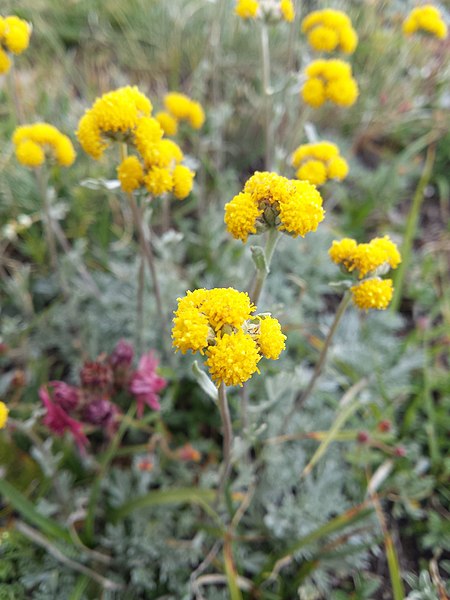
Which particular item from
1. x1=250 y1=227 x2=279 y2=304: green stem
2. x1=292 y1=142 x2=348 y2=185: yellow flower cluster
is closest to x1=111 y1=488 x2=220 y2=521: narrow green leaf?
x1=250 y1=227 x2=279 y2=304: green stem

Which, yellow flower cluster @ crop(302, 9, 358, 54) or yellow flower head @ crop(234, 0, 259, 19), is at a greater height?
yellow flower cluster @ crop(302, 9, 358, 54)

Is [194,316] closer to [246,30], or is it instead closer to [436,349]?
[436,349]

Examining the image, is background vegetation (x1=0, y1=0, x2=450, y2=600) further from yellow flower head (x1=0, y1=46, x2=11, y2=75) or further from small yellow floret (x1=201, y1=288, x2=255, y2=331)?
small yellow floret (x1=201, y1=288, x2=255, y2=331)

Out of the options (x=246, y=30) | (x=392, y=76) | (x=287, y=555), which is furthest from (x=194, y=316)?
(x=246, y=30)

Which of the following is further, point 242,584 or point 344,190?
point 344,190

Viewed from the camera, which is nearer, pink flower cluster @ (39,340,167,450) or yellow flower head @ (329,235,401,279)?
yellow flower head @ (329,235,401,279)

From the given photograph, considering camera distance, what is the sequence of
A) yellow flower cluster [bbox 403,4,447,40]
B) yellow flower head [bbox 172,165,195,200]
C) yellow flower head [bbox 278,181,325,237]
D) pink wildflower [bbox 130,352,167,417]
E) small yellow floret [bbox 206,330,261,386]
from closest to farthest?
small yellow floret [bbox 206,330,261,386], yellow flower head [bbox 278,181,325,237], yellow flower head [bbox 172,165,195,200], pink wildflower [bbox 130,352,167,417], yellow flower cluster [bbox 403,4,447,40]

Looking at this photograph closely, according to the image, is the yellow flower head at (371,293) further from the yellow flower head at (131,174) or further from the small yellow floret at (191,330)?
the yellow flower head at (131,174)
